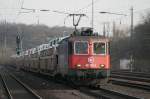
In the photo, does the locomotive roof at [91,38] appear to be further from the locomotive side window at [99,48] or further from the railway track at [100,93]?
the railway track at [100,93]

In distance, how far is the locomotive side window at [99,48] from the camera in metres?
23.8

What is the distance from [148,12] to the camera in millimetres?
69812

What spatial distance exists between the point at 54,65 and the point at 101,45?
244 inches

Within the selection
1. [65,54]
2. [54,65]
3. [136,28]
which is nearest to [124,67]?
[136,28]

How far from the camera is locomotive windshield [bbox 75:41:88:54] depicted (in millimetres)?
23703

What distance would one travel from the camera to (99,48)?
78.4ft

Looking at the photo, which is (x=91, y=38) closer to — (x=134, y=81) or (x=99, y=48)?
(x=99, y=48)

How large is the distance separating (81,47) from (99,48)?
1.05 m

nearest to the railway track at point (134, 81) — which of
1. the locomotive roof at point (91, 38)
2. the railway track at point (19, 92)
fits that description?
the locomotive roof at point (91, 38)

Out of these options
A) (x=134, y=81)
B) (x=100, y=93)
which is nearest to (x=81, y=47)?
(x=100, y=93)

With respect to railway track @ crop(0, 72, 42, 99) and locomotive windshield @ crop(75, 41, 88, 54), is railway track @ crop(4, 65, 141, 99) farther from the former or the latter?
railway track @ crop(0, 72, 42, 99)

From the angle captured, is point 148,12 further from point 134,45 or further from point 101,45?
point 101,45

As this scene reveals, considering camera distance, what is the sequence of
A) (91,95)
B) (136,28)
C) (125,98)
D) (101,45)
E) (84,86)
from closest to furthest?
(125,98)
(91,95)
(101,45)
(84,86)
(136,28)

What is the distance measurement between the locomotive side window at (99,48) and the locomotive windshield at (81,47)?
1.73 ft
